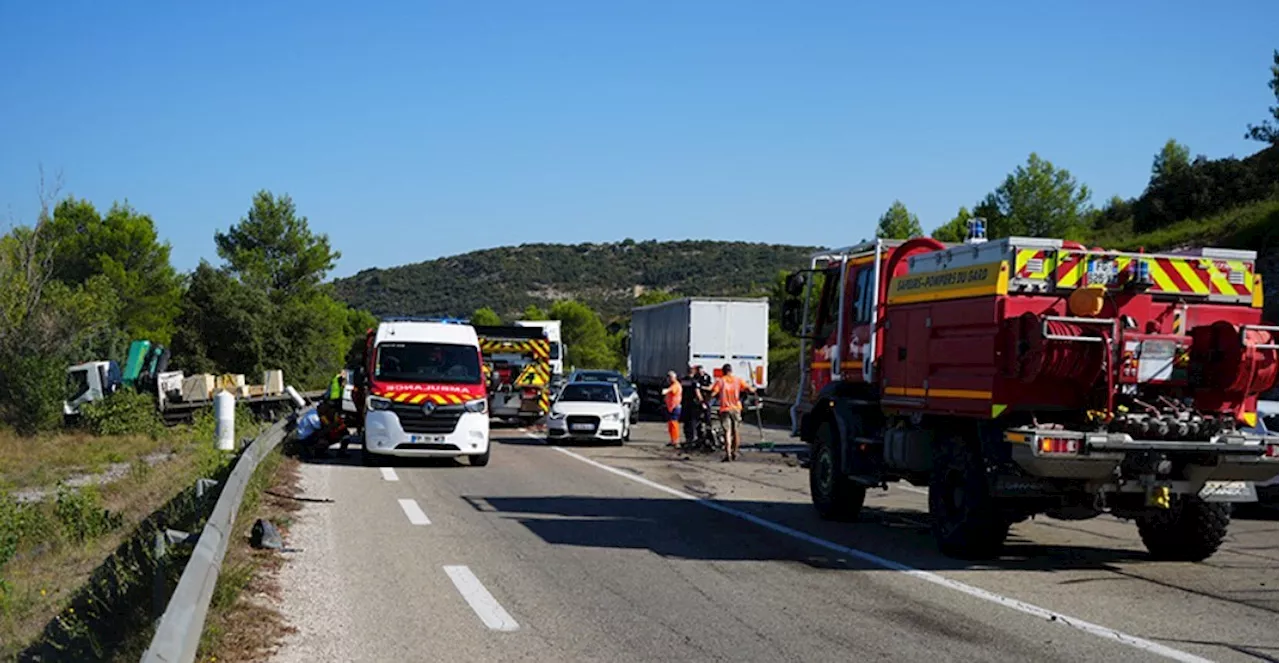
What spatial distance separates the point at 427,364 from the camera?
21.8 m

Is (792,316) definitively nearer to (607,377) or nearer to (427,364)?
(427,364)

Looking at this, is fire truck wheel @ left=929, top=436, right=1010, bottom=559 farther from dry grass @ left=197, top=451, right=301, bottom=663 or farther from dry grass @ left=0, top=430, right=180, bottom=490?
dry grass @ left=0, top=430, right=180, bottom=490

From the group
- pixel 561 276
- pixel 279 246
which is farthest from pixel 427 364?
pixel 561 276

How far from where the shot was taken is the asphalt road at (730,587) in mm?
7652

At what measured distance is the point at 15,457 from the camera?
29.5 meters

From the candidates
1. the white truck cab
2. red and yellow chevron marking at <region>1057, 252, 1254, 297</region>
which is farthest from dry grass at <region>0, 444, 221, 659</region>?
red and yellow chevron marking at <region>1057, 252, 1254, 297</region>

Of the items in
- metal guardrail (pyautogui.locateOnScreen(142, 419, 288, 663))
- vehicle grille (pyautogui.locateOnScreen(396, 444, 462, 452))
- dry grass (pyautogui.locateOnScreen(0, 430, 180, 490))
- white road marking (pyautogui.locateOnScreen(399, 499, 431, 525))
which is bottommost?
dry grass (pyautogui.locateOnScreen(0, 430, 180, 490))

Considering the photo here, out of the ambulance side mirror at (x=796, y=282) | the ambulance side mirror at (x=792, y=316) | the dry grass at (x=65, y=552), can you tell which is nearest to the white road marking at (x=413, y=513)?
the dry grass at (x=65, y=552)

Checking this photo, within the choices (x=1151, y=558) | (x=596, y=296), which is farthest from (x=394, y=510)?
(x=596, y=296)

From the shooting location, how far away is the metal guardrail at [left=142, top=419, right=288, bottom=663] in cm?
514

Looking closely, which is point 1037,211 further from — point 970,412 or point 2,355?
point 970,412

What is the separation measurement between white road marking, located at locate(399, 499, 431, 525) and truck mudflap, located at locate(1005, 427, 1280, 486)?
6511 mm

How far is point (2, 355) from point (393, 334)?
73.9 ft

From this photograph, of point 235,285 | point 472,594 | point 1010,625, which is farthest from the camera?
point 235,285
